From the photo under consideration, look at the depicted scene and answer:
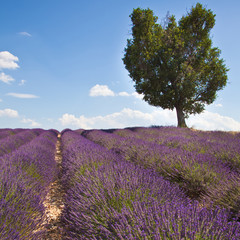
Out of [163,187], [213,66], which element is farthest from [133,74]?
[163,187]

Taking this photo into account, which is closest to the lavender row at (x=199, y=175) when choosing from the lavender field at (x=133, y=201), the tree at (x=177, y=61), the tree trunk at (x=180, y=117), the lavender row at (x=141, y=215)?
the lavender field at (x=133, y=201)

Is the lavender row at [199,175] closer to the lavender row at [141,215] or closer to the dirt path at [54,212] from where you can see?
the lavender row at [141,215]

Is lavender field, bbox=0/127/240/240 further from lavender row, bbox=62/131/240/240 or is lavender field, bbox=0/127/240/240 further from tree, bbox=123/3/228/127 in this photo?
tree, bbox=123/3/228/127

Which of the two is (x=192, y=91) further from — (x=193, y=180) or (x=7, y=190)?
(x=7, y=190)

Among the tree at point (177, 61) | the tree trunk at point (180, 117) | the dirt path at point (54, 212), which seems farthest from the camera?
the tree trunk at point (180, 117)

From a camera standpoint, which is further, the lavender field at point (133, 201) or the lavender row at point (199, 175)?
the lavender row at point (199, 175)

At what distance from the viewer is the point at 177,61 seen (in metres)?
13.7

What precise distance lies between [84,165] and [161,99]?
41.7 feet

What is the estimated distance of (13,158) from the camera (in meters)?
3.45

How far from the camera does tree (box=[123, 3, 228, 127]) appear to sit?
1387 cm

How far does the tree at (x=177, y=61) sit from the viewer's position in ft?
45.5

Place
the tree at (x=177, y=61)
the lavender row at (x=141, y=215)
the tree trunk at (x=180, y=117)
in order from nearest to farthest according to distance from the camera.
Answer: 1. the lavender row at (x=141, y=215)
2. the tree at (x=177, y=61)
3. the tree trunk at (x=180, y=117)

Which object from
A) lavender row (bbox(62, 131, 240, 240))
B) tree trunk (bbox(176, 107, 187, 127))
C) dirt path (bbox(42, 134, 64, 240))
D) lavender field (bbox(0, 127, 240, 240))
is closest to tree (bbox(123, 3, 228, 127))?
tree trunk (bbox(176, 107, 187, 127))

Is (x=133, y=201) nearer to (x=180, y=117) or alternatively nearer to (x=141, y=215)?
(x=141, y=215)
